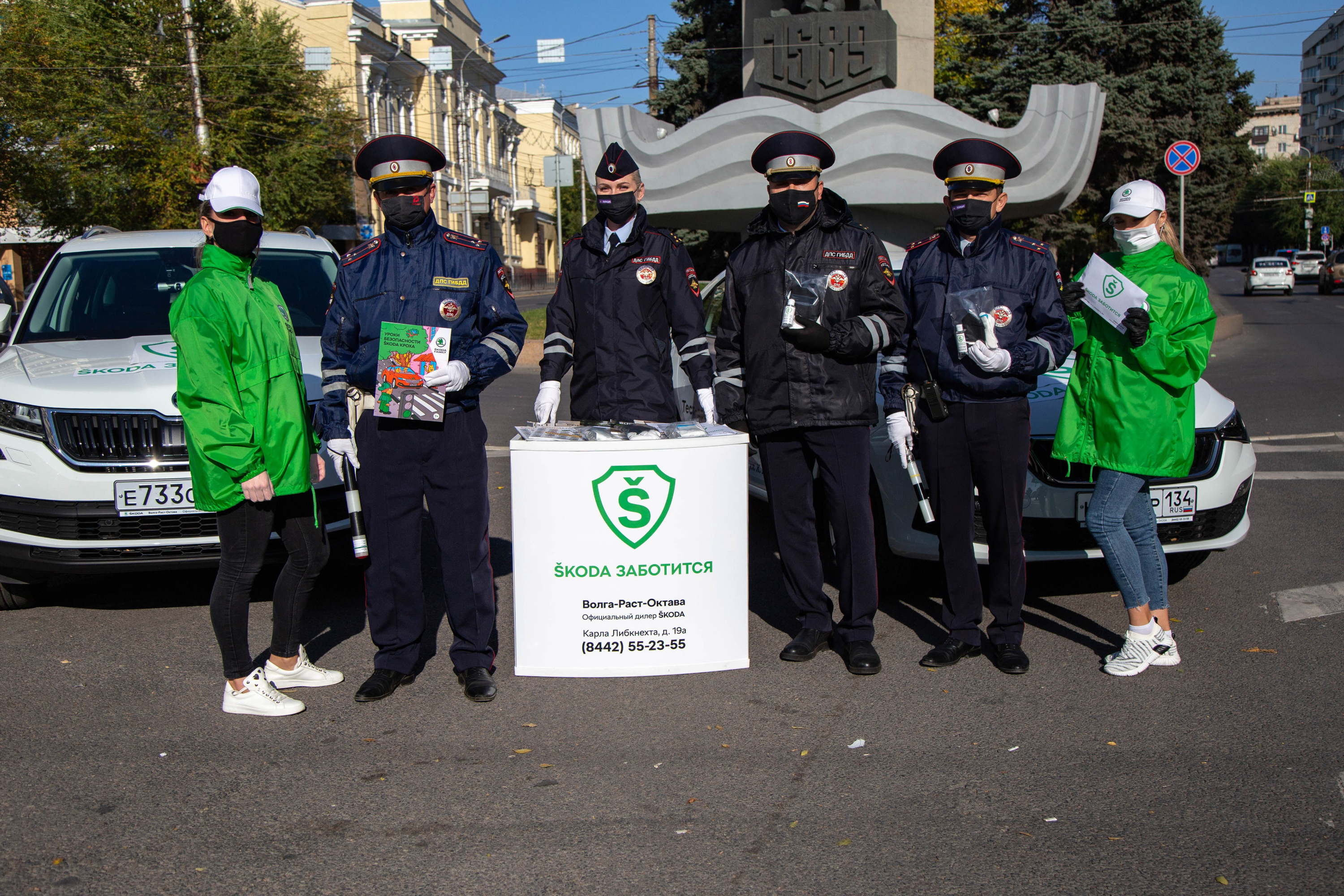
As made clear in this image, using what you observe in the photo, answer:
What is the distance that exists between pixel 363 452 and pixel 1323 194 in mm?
107933

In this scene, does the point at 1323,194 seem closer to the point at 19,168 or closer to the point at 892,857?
the point at 19,168

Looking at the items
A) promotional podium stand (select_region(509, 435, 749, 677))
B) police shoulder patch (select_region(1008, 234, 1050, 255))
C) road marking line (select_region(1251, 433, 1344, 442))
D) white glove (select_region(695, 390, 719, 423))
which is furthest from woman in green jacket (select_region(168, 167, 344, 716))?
road marking line (select_region(1251, 433, 1344, 442))

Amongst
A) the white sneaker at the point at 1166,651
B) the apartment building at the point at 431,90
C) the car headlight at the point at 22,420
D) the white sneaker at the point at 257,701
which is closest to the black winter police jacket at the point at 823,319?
the white sneaker at the point at 1166,651

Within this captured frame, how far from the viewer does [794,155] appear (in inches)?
181

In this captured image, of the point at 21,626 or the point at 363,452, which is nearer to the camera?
the point at 363,452

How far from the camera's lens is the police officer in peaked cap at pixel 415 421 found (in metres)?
4.38

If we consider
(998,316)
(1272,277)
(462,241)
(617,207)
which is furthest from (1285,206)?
(462,241)

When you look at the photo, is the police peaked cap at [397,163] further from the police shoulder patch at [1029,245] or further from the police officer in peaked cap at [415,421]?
the police shoulder patch at [1029,245]

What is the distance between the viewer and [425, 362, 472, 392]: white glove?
13.9 feet

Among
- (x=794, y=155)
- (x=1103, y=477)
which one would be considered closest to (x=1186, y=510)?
(x=1103, y=477)

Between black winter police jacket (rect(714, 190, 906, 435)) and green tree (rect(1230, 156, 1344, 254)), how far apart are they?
9574 centimetres

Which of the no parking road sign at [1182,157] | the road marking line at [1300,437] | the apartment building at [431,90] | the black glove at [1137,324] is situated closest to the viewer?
the black glove at [1137,324]

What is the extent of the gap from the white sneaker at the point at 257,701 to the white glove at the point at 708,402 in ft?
6.27

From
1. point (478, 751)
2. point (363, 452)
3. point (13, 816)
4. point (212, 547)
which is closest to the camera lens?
point (13, 816)
